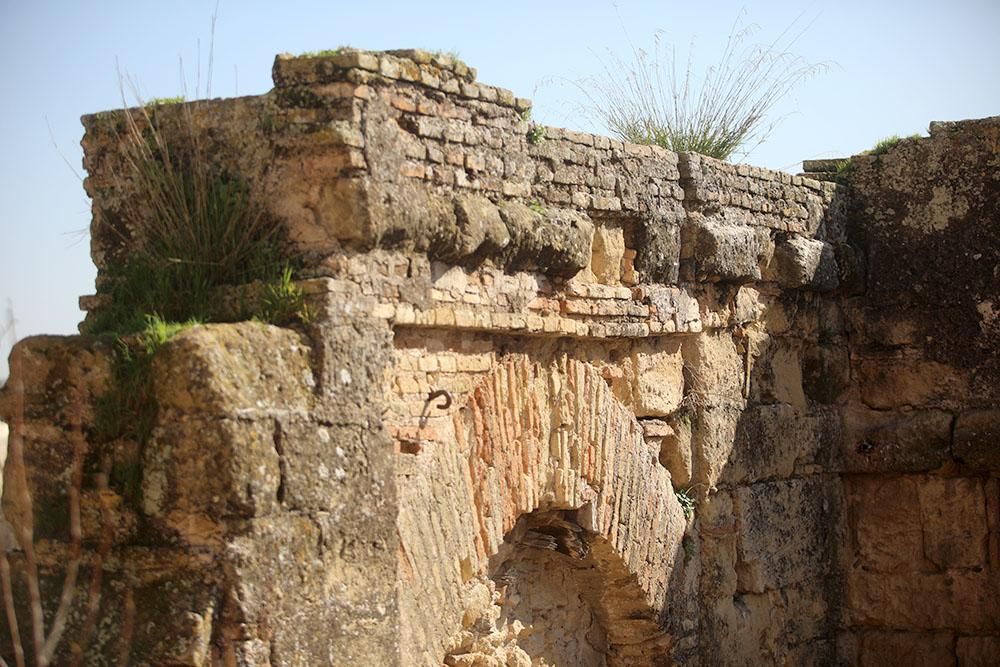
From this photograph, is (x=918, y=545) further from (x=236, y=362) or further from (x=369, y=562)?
(x=236, y=362)

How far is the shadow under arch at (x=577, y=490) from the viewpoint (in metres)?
5.91

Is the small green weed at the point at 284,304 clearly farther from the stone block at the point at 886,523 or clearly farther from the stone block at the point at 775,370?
the stone block at the point at 886,523

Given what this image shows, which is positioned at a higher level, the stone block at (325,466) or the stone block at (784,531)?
the stone block at (325,466)

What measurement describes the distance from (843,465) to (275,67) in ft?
15.6

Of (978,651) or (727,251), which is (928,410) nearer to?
(978,651)

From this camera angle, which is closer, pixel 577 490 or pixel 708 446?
pixel 577 490

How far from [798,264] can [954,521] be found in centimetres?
175

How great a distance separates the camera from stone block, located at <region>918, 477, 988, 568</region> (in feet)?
27.1

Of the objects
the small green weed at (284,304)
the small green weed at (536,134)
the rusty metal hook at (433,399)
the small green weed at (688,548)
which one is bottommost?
the small green weed at (688,548)

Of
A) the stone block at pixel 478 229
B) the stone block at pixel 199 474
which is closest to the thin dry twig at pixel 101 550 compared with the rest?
the stone block at pixel 199 474

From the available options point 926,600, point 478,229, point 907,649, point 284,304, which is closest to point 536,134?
point 478,229

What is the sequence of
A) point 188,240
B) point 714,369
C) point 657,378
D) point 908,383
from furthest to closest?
point 908,383, point 714,369, point 657,378, point 188,240

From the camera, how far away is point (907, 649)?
847 centimetres

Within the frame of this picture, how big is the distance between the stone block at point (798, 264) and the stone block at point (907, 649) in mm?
2108
